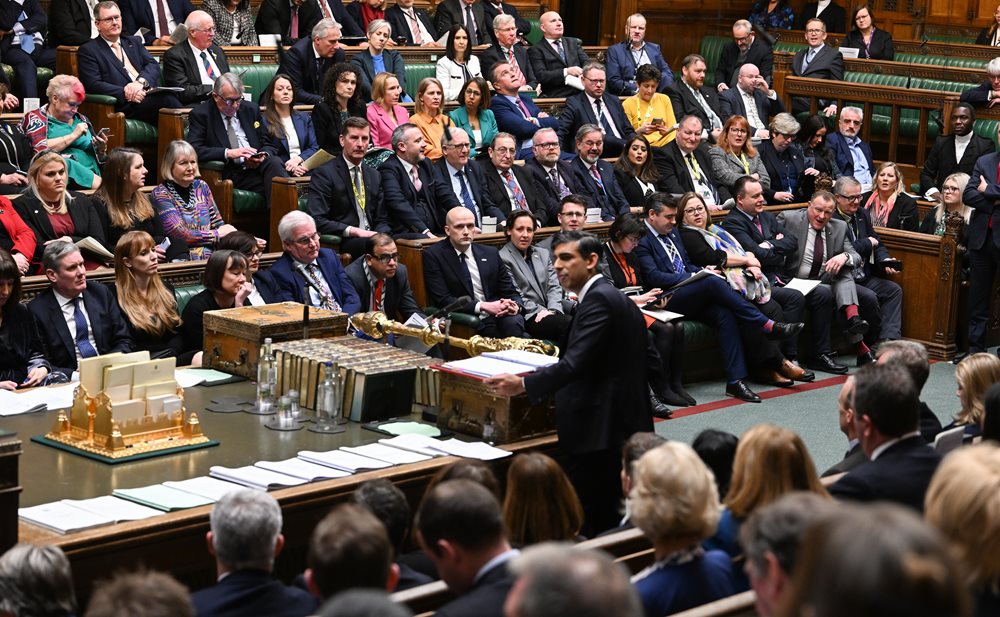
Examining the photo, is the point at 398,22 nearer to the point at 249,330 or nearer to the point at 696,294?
the point at 696,294

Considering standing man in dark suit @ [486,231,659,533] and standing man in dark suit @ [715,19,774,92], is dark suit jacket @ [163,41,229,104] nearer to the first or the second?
standing man in dark suit @ [486,231,659,533]

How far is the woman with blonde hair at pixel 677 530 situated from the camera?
2.99m

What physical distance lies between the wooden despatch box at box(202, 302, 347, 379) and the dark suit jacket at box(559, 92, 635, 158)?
464 centimetres

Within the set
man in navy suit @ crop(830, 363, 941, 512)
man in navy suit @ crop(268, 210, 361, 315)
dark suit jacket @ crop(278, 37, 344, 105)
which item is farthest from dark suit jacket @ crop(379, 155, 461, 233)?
man in navy suit @ crop(830, 363, 941, 512)

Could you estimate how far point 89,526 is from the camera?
3764 mm

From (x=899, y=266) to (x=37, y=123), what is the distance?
199 inches

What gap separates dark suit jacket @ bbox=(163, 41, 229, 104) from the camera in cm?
865

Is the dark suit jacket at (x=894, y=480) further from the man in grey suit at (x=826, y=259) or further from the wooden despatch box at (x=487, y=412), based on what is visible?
the man in grey suit at (x=826, y=259)

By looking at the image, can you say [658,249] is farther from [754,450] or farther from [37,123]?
[754,450]

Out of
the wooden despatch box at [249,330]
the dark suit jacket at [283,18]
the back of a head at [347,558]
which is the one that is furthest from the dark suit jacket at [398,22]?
the back of a head at [347,558]

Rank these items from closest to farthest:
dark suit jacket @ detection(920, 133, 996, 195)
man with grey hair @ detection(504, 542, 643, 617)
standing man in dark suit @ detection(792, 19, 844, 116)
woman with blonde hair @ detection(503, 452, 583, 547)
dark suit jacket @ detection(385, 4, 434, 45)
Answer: man with grey hair @ detection(504, 542, 643, 617), woman with blonde hair @ detection(503, 452, 583, 547), dark suit jacket @ detection(920, 133, 996, 195), dark suit jacket @ detection(385, 4, 434, 45), standing man in dark suit @ detection(792, 19, 844, 116)

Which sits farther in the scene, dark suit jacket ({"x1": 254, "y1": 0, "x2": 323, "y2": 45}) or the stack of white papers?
dark suit jacket ({"x1": 254, "y1": 0, "x2": 323, "y2": 45})

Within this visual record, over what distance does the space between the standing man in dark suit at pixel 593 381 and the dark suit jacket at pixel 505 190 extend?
358cm

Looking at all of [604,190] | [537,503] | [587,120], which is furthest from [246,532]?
[587,120]
